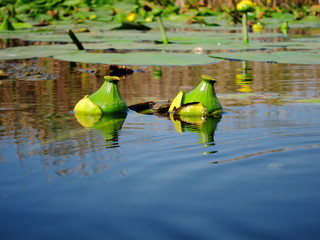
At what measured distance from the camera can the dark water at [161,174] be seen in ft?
5.14

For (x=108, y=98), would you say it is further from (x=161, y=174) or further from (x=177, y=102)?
(x=161, y=174)

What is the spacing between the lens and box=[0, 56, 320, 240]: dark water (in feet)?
5.14

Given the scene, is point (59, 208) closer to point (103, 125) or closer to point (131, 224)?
point (131, 224)

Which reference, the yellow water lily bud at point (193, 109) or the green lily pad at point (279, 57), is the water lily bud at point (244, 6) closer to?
the green lily pad at point (279, 57)

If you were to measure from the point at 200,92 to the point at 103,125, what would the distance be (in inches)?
23.8

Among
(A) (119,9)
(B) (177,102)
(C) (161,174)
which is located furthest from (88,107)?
(A) (119,9)

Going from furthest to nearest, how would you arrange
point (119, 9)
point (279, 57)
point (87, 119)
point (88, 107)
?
point (119, 9)
point (279, 57)
point (88, 107)
point (87, 119)

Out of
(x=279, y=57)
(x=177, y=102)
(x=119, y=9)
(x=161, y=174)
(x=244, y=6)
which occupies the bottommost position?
(x=161, y=174)

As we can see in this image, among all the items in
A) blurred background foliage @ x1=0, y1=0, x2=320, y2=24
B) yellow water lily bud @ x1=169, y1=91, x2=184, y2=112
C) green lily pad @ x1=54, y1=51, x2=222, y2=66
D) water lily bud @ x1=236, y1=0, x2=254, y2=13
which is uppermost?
blurred background foliage @ x1=0, y1=0, x2=320, y2=24

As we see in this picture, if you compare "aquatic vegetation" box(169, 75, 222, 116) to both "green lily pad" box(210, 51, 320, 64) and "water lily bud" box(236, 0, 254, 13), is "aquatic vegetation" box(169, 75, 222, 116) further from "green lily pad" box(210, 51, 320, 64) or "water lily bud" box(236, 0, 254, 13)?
"water lily bud" box(236, 0, 254, 13)

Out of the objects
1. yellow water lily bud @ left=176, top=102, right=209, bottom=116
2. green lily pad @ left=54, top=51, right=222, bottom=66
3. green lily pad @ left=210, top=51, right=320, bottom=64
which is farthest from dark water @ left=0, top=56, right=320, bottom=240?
green lily pad @ left=210, top=51, right=320, bottom=64

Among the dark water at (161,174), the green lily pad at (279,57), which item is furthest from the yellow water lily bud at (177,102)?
the green lily pad at (279,57)

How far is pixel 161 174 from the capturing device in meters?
2.02

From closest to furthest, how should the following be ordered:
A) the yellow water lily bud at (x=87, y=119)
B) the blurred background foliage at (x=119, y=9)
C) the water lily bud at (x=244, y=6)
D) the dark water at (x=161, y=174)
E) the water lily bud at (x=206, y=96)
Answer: the dark water at (x=161, y=174) < the yellow water lily bud at (x=87, y=119) < the water lily bud at (x=206, y=96) < the water lily bud at (x=244, y=6) < the blurred background foliage at (x=119, y=9)
